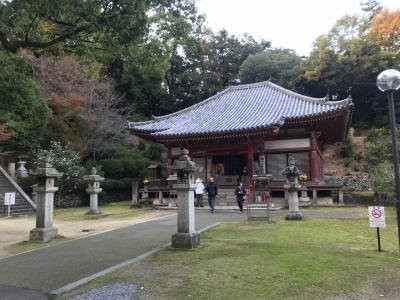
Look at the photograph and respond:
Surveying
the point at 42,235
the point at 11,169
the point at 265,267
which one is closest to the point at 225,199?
the point at 42,235

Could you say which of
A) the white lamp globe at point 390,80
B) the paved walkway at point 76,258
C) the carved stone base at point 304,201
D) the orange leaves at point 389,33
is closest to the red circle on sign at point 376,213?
the white lamp globe at point 390,80

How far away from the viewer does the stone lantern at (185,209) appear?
29.1ft

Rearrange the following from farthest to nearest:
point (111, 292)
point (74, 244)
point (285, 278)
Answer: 1. point (74, 244)
2. point (285, 278)
3. point (111, 292)

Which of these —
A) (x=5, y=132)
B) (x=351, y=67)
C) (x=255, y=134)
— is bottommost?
(x=255, y=134)

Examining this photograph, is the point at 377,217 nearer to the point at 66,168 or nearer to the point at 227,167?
the point at 227,167

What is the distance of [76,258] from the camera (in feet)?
27.5

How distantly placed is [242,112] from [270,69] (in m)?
22.9

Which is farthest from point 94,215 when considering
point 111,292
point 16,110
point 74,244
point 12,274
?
point 111,292

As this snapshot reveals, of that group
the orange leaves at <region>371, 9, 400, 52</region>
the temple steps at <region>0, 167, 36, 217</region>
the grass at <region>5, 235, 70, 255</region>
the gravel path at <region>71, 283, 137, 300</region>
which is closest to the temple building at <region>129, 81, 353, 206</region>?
the temple steps at <region>0, 167, 36, 217</region>

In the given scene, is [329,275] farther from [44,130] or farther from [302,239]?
[44,130]

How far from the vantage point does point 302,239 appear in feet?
32.4

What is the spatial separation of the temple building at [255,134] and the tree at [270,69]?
19.5m

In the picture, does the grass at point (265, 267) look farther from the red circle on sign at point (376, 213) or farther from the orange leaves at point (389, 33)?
the orange leaves at point (389, 33)

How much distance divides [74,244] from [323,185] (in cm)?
1441
